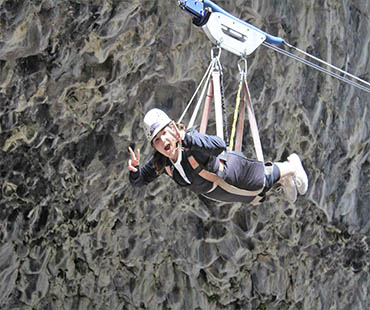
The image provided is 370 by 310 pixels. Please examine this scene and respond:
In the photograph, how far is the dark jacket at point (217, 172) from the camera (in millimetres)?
2123

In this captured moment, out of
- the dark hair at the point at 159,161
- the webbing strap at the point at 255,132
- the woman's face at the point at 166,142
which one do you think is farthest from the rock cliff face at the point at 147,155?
the woman's face at the point at 166,142

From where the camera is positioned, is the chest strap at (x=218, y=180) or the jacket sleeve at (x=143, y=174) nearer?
the chest strap at (x=218, y=180)

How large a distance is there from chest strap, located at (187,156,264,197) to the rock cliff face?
144 centimetres

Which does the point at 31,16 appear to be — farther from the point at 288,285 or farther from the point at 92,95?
the point at 288,285

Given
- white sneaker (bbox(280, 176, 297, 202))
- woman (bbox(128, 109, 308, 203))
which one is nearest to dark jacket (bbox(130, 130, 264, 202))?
woman (bbox(128, 109, 308, 203))

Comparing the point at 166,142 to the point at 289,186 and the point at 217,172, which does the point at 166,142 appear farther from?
the point at 289,186

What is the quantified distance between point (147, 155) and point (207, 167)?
1.54 metres

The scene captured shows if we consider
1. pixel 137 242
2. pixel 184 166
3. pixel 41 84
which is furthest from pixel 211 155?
pixel 137 242

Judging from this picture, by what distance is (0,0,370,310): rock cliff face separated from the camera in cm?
341

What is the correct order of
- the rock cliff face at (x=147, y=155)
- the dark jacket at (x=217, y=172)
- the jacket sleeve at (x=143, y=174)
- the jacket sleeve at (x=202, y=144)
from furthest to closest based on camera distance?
the rock cliff face at (x=147, y=155) → the jacket sleeve at (x=143, y=174) → the dark jacket at (x=217, y=172) → the jacket sleeve at (x=202, y=144)

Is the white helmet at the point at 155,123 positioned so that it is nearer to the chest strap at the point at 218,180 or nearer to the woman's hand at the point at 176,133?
the woman's hand at the point at 176,133

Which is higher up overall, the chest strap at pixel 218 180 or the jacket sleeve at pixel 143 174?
the chest strap at pixel 218 180

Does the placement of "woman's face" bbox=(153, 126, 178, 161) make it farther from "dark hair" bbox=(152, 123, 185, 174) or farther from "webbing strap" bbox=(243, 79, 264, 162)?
"webbing strap" bbox=(243, 79, 264, 162)

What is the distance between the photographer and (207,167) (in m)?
2.15
